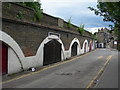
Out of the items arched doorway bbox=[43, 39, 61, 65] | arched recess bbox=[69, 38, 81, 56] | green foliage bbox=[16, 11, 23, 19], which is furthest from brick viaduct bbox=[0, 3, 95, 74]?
arched recess bbox=[69, 38, 81, 56]

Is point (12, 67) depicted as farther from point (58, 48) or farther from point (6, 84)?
point (58, 48)

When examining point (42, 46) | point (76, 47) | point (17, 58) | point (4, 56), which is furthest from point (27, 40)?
point (76, 47)

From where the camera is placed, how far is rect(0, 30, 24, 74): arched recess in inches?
469

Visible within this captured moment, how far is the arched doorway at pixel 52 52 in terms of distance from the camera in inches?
717

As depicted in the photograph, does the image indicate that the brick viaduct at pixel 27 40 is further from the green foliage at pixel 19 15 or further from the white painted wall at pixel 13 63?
the green foliage at pixel 19 15

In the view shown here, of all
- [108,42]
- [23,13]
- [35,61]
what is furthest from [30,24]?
[108,42]

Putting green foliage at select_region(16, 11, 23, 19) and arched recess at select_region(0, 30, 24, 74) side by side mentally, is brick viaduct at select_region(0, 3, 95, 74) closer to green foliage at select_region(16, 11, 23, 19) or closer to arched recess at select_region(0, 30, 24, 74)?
arched recess at select_region(0, 30, 24, 74)

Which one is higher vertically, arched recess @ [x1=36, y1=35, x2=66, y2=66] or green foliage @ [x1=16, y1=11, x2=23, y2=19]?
green foliage @ [x1=16, y1=11, x2=23, y2=19]

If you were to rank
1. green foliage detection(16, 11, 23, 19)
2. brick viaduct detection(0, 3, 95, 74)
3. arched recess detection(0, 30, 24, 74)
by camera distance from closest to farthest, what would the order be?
1. arched recess detection(0, 30, 24, 74)
2. brick viaduct detection(0, 3, 95, 74)
3. green foliage detection(16, 11, 23, 19)

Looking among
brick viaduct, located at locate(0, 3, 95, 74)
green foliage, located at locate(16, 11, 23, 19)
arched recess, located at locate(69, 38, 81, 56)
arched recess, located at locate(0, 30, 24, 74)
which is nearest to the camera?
arched recess, located at locate(0, 30, 24, 74)

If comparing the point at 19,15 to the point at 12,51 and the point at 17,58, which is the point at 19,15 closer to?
the point at 12,51

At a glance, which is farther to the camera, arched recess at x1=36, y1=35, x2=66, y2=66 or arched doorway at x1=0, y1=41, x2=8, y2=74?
arched recess at x1=36, y1=35, x2=66, y2=66

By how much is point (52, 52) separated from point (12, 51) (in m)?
7.59

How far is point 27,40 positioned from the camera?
14.6m
